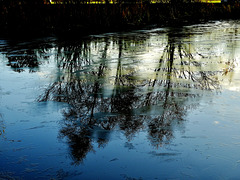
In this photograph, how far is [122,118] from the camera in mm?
3854

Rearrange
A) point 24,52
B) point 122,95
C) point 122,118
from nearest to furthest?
point 122,118 < point 122,95 < point 24,52

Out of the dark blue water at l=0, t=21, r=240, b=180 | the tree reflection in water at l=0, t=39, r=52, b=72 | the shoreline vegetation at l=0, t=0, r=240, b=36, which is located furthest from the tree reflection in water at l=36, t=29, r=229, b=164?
the shoreline vegetation at l=0, t=0, r=240, b=36

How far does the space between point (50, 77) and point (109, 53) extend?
262 cm

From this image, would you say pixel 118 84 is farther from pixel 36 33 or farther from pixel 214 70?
pixel 36 33

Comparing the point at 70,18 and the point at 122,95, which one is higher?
the point at 70,18

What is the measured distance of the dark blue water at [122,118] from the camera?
278 centimetres

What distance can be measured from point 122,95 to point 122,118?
95 cm

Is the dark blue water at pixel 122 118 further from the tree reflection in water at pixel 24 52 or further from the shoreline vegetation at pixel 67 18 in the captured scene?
the shoreline vegetation at pixel 67 18

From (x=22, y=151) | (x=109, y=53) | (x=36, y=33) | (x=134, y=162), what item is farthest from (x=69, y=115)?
(x=36, y=33)

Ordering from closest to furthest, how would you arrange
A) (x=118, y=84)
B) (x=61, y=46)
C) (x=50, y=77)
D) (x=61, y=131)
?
1. (x=61, y=131)
2. (x=118, y=84)
3. (x=50, y=77)
4. (x=61, y=46)

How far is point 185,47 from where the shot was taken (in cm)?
889

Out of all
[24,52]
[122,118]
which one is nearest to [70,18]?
[24,52]

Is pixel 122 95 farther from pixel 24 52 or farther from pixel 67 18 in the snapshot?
pixel 67 18

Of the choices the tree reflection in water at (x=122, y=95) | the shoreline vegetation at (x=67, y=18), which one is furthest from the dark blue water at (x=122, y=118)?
the shoreline vegetation at (x=67, y=18)
